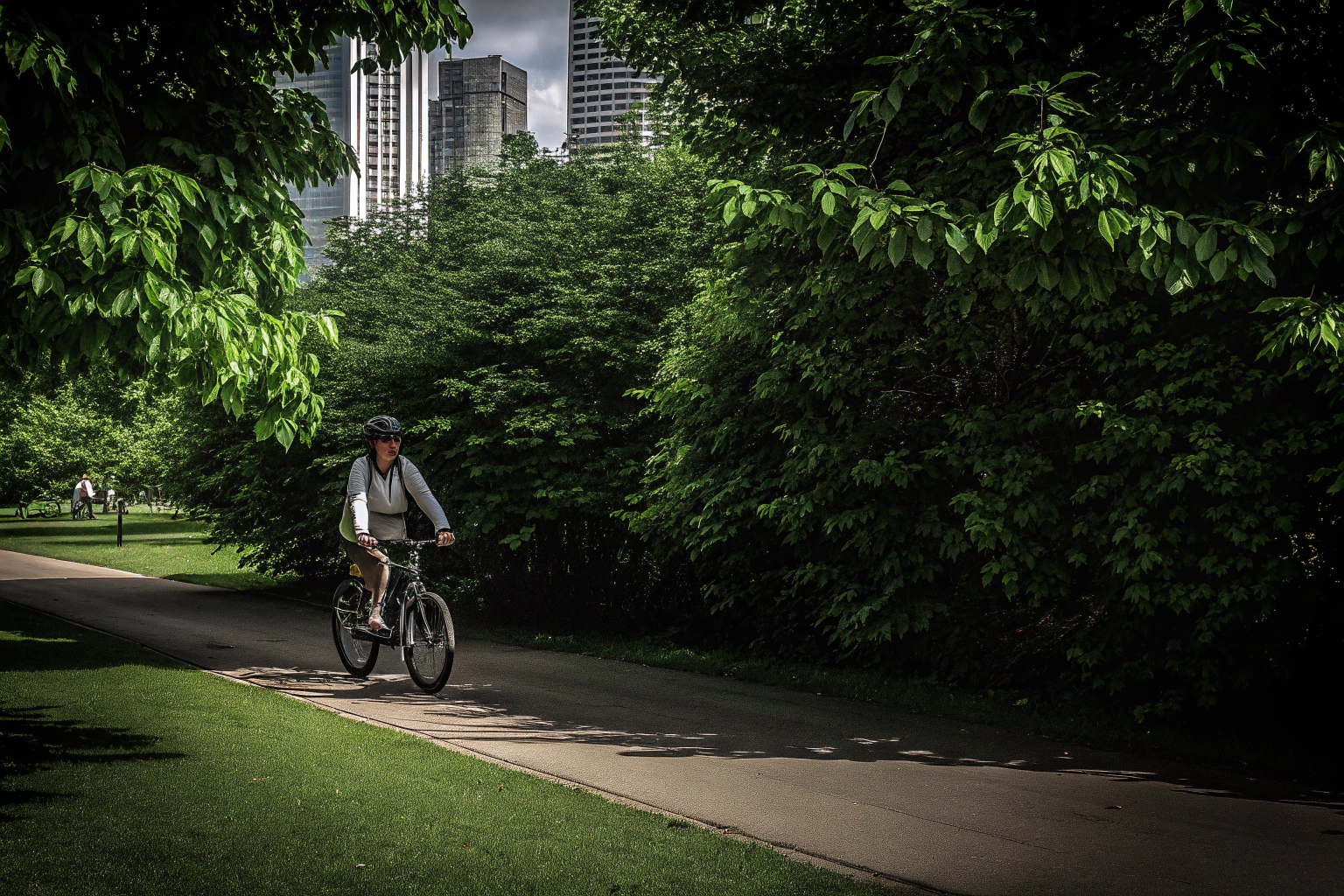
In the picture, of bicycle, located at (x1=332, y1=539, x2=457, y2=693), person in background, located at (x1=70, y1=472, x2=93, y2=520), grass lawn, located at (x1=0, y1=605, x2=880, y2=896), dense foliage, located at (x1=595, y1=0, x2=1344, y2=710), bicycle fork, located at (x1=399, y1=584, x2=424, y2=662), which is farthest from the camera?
person in background, located at (x1=70, y1=472, x2=93, y2=520)

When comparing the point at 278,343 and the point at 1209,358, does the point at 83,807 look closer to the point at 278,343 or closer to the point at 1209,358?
the point at 278,343

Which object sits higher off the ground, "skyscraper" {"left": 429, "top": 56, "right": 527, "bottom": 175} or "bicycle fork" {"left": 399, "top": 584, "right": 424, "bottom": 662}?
"skyscraper" {"left": 429, "top": 56, "right": 527, "bottom": 175}

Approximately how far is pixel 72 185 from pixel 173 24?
1554mm

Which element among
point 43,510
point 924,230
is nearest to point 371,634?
point 924,230

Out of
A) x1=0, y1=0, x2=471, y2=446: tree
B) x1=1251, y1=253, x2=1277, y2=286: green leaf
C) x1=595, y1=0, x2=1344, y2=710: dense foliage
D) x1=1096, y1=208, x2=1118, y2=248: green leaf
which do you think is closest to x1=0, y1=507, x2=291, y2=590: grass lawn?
x1=595, y1=0, x2=1344, y2=710: dense foliage

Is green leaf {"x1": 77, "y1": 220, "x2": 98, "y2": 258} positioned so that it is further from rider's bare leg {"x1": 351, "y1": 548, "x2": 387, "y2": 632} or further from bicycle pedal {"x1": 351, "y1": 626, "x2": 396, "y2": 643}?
bicycle pedal {"x1": 351, "y1": 626, "x2": 396, "y2": 643}

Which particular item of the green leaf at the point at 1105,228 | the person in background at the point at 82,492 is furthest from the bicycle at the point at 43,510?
A: the green leaf at the point at 1105,228

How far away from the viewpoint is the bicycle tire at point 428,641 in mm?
9219

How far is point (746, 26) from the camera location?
10555mm

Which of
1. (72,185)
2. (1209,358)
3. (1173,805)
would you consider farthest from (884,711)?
(72,185)

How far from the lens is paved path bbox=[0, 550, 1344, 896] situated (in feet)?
16.8

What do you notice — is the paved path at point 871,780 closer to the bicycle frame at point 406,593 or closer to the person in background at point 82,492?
the bicycle frame at point 406,593

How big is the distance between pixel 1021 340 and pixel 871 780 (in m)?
3.97

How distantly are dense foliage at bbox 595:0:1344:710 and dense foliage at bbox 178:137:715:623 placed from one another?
2344mm
